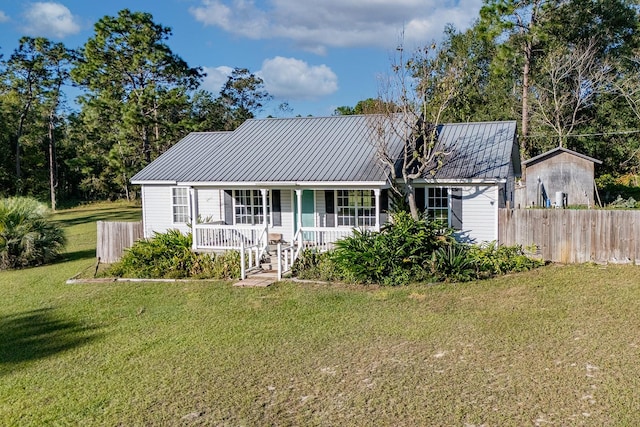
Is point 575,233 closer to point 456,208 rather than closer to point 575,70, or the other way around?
point 456,208

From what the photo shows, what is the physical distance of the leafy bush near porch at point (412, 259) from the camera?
12664 mm

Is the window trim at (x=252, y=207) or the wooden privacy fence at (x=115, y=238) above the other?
the window trim at (x=252, y=207)

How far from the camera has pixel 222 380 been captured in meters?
7.31

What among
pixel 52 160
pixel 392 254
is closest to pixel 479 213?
pixel 392 254

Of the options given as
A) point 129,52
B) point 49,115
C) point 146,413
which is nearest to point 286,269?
point 146,413

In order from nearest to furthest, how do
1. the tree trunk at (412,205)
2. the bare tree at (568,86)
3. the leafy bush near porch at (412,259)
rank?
the leafy bush near porch at (412,259), the tree trunk at (412,205), the bare tree at (568,86)

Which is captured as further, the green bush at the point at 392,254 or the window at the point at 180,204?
the window at the point at 180,204

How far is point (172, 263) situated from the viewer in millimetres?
15281

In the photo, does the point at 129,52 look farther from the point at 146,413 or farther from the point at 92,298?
the point at 146,413

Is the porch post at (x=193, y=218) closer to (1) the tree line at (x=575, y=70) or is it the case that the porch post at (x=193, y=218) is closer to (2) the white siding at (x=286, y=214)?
(2) the white siding at (x=286, y=214)

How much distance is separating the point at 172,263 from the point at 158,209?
13.5 feet

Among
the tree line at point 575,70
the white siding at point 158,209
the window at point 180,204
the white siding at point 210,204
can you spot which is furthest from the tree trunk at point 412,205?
the tree line at point 575,70

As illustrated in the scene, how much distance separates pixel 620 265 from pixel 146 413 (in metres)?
11.6

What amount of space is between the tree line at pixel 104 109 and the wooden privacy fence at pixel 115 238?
14419 millimetres
